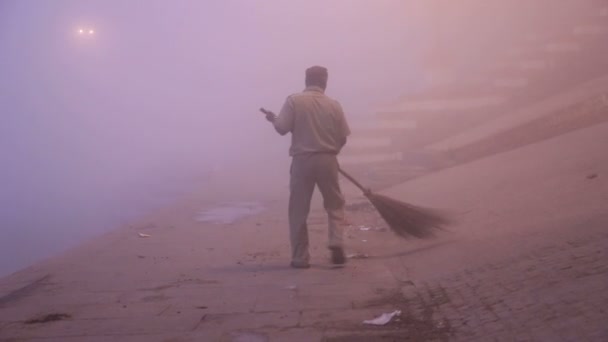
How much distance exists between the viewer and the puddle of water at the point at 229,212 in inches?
429

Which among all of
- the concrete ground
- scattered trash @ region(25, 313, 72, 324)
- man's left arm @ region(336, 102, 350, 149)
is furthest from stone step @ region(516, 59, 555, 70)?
scattered trash @ region(25, 313, 72, 324)

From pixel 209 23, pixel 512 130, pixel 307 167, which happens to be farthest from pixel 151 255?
pixel 209 23

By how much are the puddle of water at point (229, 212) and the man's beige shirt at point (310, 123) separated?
4477 millimetres

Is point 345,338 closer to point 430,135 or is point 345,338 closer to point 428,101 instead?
point 430,135

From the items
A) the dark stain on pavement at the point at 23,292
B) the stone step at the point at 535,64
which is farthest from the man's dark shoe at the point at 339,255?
the stone step at the point at 535,64

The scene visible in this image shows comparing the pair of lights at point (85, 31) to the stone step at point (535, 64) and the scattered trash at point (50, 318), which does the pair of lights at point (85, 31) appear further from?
the scattered trash at point (50, 318)

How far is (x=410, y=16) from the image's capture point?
2569 cm

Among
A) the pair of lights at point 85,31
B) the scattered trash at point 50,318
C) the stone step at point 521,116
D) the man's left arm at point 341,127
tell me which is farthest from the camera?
the pair of lights at point 85,31

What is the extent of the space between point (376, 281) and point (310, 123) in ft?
5.33

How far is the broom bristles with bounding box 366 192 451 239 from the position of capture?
6.49 metres

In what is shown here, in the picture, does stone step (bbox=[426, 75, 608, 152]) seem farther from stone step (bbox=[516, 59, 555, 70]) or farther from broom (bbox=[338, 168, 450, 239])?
broom (bbox=[338, 168, 450, 239])

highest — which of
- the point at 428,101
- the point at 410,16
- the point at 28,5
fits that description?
the point at 28,5

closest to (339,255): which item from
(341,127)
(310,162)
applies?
(310,162)

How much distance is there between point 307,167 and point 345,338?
105 inches
